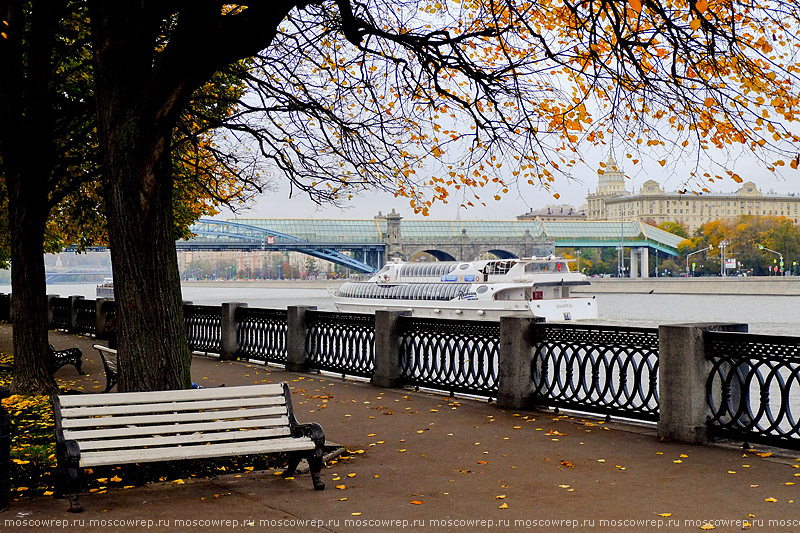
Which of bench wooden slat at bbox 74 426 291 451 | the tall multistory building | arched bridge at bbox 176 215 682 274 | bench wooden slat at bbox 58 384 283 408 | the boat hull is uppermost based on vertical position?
the tall multistory building

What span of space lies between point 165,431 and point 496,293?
51982 mm

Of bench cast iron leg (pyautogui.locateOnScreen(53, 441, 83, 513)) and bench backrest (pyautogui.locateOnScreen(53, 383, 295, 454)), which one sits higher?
bench backrest (pyautogui.locateOnScreen(53, 383, 295, 454))

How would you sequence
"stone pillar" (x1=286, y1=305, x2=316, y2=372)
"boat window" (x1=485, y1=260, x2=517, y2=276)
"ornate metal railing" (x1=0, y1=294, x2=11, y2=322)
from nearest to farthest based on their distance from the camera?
"stone pillar" (x1=286, y1=305, x2=316, y2=372), "ornate metal railing" (x1=0, y1=294, x2=11, y2=322), "boat window" (x1=485, y1=260, x2=517, y2=276)

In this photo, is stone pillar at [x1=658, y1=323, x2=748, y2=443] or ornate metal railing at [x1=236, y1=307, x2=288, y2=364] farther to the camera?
ornate metal railing at [x1=236, y1=307, x2=288, y2=364]

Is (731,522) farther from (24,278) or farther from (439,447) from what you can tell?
(24,278)

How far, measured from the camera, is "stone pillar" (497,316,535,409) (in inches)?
412

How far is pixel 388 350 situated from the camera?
41.7ft

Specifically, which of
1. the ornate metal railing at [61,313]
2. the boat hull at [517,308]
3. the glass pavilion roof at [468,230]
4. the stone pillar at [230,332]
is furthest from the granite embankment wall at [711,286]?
the stone pillar at [230,332]

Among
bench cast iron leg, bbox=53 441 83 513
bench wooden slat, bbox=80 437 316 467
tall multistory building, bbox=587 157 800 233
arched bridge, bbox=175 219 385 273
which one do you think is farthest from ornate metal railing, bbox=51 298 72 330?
tall multistory building, bbox=587 157 800 233

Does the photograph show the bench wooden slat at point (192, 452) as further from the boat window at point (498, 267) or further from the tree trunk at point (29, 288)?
the boat window at point (498, 267)

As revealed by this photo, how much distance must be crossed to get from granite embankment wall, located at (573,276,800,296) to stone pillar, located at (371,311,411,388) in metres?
76.6

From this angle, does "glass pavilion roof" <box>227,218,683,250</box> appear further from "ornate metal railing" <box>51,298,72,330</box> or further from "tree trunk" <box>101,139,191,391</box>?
"tree trunk" <box>101,139,191,391</box>

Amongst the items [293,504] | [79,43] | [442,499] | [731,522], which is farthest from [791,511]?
[79,43]

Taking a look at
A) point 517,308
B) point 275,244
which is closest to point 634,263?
point 275,244
